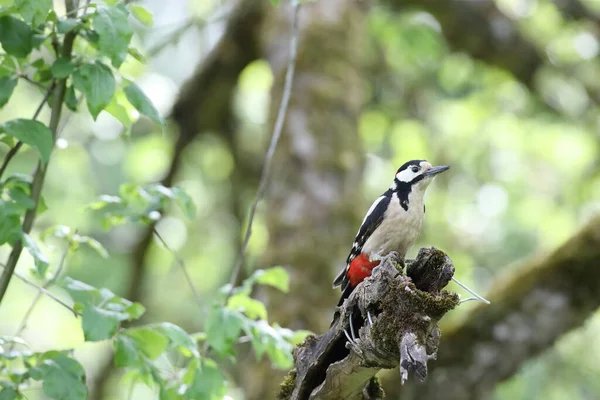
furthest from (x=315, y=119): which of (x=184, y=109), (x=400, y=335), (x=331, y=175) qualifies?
(x=400, y=335)

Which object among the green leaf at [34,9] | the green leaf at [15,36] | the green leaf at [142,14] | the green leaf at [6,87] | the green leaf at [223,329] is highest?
the green leaf at [142,14]

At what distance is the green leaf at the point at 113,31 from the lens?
2.33m

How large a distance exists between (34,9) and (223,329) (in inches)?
48.2

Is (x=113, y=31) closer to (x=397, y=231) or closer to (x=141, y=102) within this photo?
(x=141, y=102)

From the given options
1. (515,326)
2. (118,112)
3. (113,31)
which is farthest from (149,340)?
(515,326)

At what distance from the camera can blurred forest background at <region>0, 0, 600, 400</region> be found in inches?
210

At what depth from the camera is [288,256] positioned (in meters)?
5.34

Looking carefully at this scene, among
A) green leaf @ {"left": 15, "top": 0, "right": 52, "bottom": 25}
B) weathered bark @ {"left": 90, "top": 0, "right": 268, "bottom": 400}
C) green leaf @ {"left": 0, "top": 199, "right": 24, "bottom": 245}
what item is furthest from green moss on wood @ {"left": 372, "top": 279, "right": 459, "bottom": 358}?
weathered bark @ {"left": 90, "top": 0, "right": 268, "bottom": 400}

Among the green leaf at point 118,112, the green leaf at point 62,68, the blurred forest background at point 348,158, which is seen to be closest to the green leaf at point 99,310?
the green leaf at point 118,112

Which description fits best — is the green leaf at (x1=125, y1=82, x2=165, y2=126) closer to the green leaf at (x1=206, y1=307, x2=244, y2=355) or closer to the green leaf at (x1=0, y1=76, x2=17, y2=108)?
the green leaf at (x1=0, y1=76, x2=17, y2=108)

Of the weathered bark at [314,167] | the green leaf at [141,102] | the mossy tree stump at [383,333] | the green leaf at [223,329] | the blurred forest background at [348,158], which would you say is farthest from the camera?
the blurred forest background at [348,158]

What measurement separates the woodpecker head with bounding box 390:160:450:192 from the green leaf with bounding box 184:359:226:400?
122 centimetres

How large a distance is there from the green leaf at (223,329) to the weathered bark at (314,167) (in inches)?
88.5

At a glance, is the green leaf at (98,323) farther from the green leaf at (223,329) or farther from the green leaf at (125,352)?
the green leaf at (223,329)
